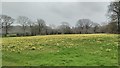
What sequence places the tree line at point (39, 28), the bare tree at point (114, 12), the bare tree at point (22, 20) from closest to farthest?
the bare tree at point (114, 12)
the tree line at point (39, 28)
the bare tree at point (22, 20)

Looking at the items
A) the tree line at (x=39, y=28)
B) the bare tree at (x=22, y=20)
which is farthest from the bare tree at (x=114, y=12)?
the bare tree at (x=22, y=20)

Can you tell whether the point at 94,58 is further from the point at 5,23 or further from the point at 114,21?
the point at 5,23

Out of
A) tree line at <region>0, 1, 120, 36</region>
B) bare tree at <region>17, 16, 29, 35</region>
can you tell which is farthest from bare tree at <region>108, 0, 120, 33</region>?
bare tree at <region>17, 16, 29, 35</region>

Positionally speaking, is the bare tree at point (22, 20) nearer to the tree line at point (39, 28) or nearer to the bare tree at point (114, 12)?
the tree line at point (39, 28)

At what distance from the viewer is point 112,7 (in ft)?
142

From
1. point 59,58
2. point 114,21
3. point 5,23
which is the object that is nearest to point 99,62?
point 59,58

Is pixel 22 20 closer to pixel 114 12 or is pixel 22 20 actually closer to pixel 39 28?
pixel 39 28

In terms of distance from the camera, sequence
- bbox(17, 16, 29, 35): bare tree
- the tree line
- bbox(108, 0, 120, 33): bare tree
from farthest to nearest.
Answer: bbox(17, 16, 29, 35): bare tree < the tree line < bbox(108, 0, 120, 33): bare tree

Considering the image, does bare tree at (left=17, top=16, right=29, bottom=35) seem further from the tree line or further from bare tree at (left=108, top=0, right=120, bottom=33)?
bare tree at (left=108, top=0, right=120, bottom=33)

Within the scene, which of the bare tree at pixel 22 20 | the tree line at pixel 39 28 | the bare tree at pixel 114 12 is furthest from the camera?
the bare tree at pixel 22 20

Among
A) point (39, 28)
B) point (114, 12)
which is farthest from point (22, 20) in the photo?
point (114, 12)

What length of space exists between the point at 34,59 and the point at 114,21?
2877cm

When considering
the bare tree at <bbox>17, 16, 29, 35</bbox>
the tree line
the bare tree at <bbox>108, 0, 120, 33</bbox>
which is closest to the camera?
the bare tree at <bbox>108, 0, 120, 33</bbox>

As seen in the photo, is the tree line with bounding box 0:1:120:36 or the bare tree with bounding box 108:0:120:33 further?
the tree line with bounding box 0:1:120:36
